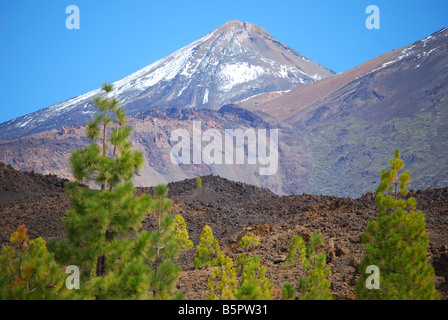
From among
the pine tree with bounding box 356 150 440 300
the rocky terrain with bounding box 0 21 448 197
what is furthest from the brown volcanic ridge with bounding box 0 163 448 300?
the rocky terrain with bounding box 0 21 448 197

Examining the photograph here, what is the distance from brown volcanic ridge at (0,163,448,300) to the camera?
49.5ft

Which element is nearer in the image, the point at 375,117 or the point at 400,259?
the point at 400,259

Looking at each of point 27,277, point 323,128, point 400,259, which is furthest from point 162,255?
point 323,128

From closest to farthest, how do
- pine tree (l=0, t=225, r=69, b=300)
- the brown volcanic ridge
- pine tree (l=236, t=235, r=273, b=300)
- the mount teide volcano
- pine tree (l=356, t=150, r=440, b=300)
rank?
1. pine tree (l=236, t=235, r=273, b=300)
2. pine tree (l=0, t=225, r=69, b=300)
3. pine tree (l=356, t=150, r=440, b=300)
4. the brown volcanic ridge
5. the mount teide volcano

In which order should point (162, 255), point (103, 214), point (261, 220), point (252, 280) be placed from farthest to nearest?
1. point (261, 220)
2. point (252, 280)
3. point (162, 255)
4. point (103, 214)

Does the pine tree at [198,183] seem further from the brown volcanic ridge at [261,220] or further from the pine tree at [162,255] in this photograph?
the pine tree at [162,255]

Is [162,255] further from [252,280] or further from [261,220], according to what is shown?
[261,220]

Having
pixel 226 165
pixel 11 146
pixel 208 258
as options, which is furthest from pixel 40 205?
pixel 226 165

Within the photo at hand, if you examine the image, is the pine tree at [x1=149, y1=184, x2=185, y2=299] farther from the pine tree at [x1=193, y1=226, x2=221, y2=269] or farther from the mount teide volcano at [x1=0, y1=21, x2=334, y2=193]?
the mount teide volcano at [x1=0, y1=21, x2=334, y2=193]

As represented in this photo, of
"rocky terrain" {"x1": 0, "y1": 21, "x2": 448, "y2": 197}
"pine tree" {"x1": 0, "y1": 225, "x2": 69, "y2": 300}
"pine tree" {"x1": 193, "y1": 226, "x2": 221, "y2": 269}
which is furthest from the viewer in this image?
"rocky terrain" {"x1": 0, "y1": 21, "x2": 448, "y2": 197}

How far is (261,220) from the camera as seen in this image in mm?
30469

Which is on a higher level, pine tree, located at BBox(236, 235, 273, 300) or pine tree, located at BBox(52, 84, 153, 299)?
pine tree, located at BBox(52, 84, 153, 299)

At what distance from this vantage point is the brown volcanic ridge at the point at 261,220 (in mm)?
15078

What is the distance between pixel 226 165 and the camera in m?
120
